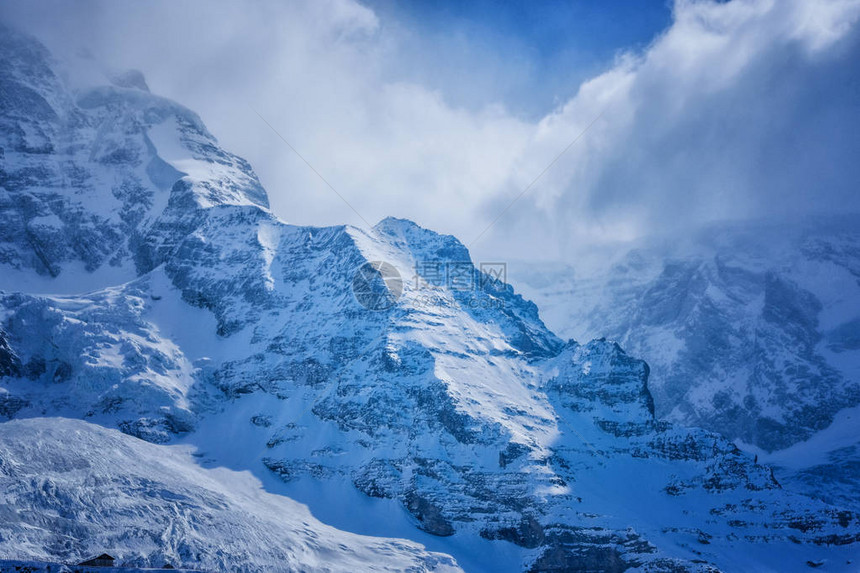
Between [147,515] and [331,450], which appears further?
[331,450]

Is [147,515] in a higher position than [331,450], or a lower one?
lower

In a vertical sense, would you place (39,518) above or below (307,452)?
below

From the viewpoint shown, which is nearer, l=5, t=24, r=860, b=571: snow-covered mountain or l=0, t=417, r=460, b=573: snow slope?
l=0, t=417, r=460, b=573: snow slope

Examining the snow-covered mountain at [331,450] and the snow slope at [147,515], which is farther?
the snow-covered mountain at [331,450]

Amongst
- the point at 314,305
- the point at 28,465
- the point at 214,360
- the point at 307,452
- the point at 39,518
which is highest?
Answer: the point at 314,305

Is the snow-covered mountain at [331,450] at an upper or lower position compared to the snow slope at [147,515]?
upper

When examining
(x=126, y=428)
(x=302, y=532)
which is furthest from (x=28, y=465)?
(x=302, y=532)

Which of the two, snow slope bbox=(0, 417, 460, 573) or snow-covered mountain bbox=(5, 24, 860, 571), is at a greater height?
snow-covered mountain bbox=(5, 24, 860, 571)

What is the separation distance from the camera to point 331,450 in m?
159

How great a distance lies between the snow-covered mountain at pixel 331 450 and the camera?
11988 centimetres

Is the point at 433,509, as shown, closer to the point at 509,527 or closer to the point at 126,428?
the point at 509,527

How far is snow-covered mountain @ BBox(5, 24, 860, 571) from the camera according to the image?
11988cm

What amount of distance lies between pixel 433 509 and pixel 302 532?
2878cm

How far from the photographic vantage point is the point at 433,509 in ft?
474
